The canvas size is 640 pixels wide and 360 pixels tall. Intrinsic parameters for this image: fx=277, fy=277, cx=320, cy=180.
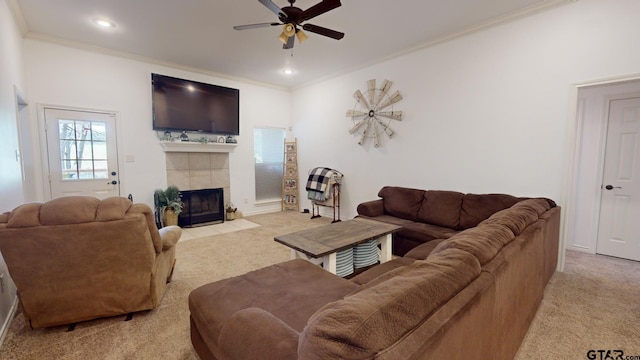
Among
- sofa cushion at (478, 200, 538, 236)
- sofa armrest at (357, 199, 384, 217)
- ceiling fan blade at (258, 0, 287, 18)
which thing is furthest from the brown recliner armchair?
sofa armrest at (357, 199, 384, 217)

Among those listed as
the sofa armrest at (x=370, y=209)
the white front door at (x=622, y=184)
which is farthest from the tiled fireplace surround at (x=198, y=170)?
the white front door at (x=622, y=184)

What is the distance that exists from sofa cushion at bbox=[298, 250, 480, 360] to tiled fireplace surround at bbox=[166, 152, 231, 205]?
489cm

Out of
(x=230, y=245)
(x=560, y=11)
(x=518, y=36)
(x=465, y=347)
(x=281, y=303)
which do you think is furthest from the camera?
(x=230, y=245)

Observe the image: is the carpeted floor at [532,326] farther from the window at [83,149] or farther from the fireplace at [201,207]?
the window at [83,149]

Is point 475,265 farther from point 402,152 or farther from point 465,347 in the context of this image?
point 402,152

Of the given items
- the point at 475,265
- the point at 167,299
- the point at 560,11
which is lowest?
the point at 167,299

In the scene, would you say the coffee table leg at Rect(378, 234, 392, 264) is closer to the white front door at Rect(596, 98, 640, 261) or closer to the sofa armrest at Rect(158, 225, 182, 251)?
the sofa armrest at Rect(158, 225, 182, 251)

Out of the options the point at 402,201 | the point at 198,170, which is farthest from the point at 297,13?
the point at 198,170

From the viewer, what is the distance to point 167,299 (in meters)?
2.45

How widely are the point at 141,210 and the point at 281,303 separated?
50.2 inches

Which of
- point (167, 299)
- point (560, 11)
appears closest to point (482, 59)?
point (560, 11)

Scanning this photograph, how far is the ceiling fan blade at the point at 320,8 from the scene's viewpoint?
235cm

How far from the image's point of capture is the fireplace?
4984mm

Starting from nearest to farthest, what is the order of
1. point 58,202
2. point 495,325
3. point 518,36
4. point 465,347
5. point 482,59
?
point 465,347 < point 495,325 < point 58,202 < point 518,36 < point 482,59
